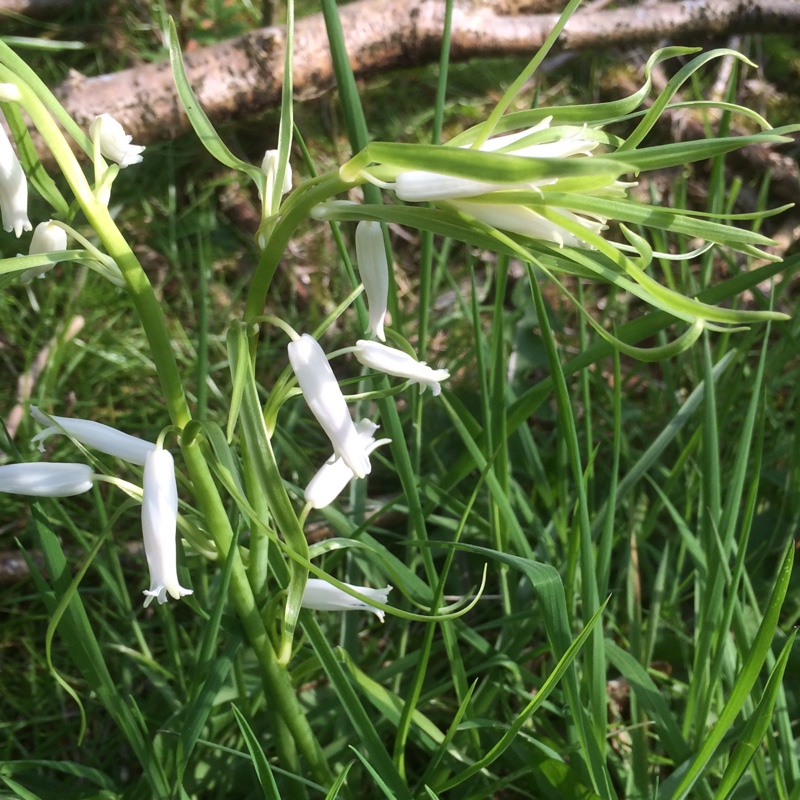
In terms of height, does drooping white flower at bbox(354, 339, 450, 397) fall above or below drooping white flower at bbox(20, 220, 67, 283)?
below

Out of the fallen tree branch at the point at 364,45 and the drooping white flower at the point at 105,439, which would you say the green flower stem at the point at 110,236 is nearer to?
the drooping white flower at the point at 105,439

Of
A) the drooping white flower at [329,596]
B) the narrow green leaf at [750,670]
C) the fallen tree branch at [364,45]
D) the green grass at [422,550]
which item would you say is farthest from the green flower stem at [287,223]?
the fallen tree branch at [364,45]

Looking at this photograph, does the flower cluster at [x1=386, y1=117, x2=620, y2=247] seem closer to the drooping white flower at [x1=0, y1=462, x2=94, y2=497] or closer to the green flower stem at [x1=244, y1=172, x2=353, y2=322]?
the green flower stem at [x1=244, y1=172, x2=353, y2=322]

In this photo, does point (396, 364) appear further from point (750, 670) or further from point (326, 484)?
point (750, 670)

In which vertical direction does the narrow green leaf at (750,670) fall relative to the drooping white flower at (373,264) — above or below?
below

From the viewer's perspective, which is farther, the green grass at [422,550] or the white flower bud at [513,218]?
the green grass at [422,550]

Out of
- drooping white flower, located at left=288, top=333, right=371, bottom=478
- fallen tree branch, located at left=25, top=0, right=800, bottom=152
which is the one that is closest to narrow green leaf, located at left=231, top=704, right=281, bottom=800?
drooping white flower, located at left=288, top=333, right=371, bottom=478
